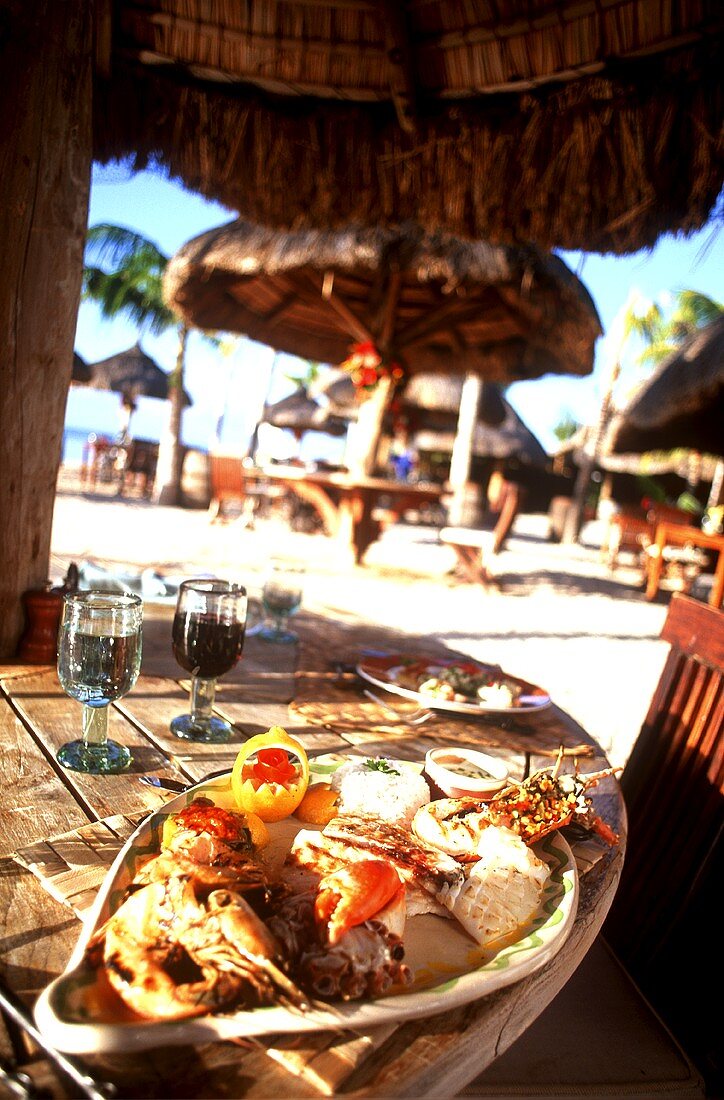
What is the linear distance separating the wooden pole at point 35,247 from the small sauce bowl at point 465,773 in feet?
3.21

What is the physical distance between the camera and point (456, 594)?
7539 millimetres

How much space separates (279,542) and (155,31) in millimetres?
8157

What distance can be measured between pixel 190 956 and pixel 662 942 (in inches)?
46.3

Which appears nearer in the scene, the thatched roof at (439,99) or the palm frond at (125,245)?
the thatched roof at (439,99)

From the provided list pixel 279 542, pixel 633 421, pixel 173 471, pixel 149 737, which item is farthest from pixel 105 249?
pixel 149 737

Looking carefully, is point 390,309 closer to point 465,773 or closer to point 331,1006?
point 465,773

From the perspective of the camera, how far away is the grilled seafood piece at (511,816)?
79 cm

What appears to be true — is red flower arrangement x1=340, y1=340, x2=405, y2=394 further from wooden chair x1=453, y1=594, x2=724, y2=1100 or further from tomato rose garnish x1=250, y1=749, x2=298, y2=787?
tomato rose garnish x1=250, y1=749, x2=298, y2=787

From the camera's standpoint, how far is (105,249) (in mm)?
13492

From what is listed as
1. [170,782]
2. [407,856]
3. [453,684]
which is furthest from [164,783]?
[453,684]

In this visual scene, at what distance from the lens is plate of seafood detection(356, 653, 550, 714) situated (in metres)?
1.40

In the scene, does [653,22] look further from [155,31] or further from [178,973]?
[178,973]

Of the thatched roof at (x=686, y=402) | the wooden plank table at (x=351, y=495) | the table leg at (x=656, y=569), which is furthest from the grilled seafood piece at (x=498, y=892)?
the table leg at (x=656, y=569)

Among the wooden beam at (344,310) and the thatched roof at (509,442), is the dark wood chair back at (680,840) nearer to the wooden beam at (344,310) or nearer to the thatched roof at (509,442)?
the wooden beam at (344,310)
